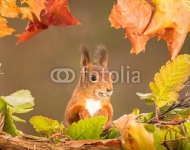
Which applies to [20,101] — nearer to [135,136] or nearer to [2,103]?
[2,103]

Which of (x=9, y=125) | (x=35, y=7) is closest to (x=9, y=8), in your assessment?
(x=35, y=7)

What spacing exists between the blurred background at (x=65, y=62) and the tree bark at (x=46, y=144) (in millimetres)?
121

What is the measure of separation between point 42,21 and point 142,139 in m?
0.19

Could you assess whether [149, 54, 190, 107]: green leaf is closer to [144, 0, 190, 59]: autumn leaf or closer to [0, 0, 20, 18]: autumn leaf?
[144, 0, 190, 59]: autumn leaf

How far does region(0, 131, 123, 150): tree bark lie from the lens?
1.64 ft

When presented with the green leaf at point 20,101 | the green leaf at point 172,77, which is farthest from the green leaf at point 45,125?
the green leaf at point 172,77

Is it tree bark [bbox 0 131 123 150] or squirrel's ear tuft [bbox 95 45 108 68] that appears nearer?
tree bark [bbox 0 131 123 150]

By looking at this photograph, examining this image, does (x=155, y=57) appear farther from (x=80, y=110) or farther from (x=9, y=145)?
(x=9, y=145)

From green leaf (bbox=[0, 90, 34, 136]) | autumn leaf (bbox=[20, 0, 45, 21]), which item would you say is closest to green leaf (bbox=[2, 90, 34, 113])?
green leaf (bbox=[0, 90, 34, 136])

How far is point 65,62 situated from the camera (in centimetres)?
69

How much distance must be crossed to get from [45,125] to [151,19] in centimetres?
18

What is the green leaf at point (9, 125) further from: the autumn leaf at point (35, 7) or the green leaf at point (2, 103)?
the autumn leaf at point (35, 7)

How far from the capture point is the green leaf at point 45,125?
0.55 metres

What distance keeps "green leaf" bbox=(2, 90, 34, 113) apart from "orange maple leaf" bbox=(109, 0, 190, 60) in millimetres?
137
